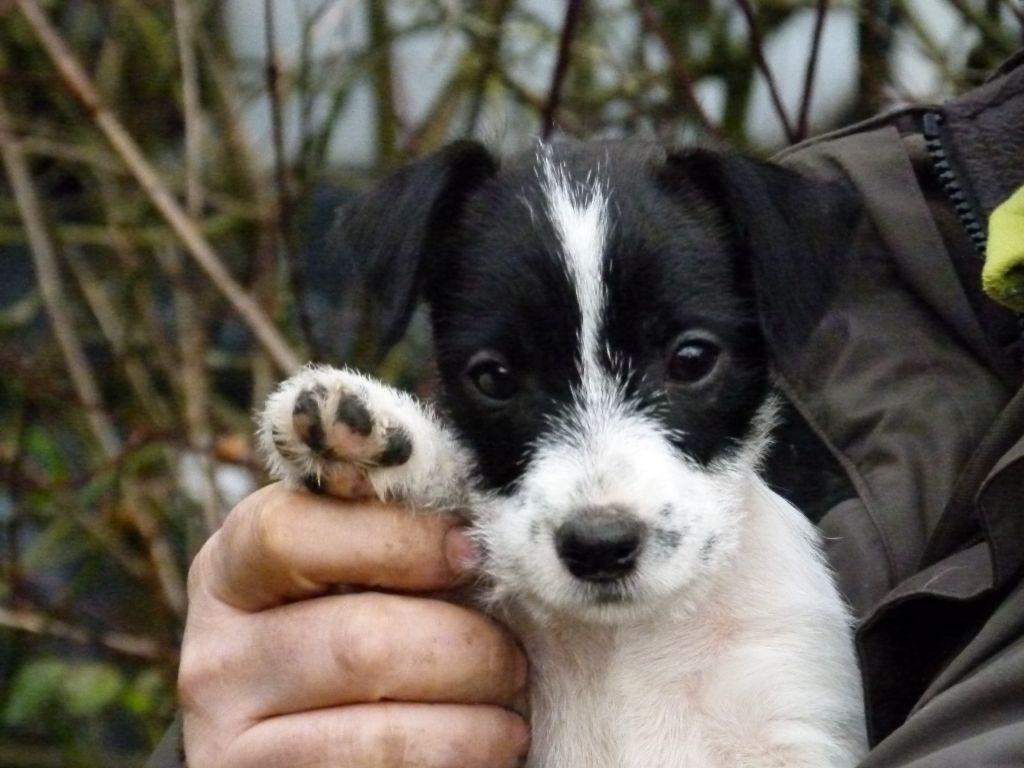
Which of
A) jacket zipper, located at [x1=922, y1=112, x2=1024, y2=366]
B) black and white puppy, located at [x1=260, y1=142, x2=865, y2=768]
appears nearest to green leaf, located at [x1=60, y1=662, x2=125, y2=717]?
black and white puppy, located at [x1=260, y1=142, x2=865, y2=768]

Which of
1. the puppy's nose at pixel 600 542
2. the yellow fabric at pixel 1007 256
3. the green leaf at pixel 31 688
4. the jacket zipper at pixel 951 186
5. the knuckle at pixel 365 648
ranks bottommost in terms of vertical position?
the green leaf at pixel 31 688

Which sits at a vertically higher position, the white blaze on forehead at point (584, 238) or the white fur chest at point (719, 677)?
the white blaze on forehead at point (584, 238)

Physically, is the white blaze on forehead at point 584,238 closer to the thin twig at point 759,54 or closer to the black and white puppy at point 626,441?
the black and white puppy at point 626,441

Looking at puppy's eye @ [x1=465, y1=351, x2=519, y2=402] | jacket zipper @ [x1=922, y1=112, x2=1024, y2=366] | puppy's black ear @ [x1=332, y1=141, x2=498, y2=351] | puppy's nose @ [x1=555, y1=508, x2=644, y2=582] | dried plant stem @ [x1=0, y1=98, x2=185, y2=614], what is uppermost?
jacket zipper @ [x1=922, y1=112, x2=1024, y2=366]

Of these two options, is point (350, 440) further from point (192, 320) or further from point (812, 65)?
point (192, 320)

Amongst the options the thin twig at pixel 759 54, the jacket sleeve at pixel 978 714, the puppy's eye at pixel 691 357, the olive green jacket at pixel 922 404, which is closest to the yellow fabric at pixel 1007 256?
the olive green jacket at pixel 922 404

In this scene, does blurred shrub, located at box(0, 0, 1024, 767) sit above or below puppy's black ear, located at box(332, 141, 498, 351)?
below

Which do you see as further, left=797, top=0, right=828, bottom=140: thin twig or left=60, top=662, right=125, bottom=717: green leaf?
left=60, top=662, right=125, bottom=717: green leaf

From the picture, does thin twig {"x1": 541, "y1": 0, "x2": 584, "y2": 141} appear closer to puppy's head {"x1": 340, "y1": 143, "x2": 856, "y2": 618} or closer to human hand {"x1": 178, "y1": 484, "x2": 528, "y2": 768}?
puppy's head {"x1": 340, "y1": 143, "x2": 856, "y2": 618}
